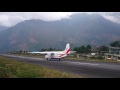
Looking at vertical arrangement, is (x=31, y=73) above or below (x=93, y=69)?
above

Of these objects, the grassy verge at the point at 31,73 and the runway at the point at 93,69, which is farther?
the runway at the point at 93,69

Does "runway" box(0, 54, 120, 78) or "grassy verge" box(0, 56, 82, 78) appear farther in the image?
"runway" box(0, 54, 120, 78)

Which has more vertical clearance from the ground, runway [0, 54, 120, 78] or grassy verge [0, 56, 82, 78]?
grassy verge [0, 56, 82, 78]

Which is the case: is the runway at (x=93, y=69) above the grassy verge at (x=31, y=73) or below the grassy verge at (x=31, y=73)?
below

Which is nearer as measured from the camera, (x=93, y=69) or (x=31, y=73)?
(x=31, y=73)
